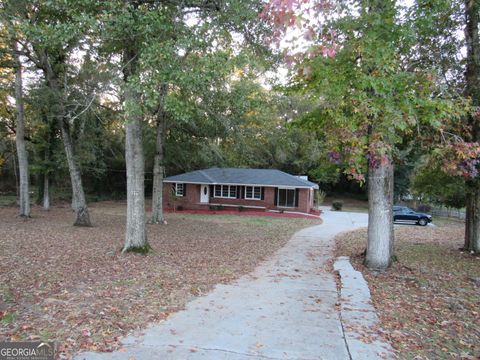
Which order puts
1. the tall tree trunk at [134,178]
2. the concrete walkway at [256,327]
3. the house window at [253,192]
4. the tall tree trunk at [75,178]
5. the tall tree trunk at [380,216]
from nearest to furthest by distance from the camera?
the concrete walkway at [256,327], the tall tree trunk at [380,216], the tall tree trunk at [134,178], the tall tree trunk at [75,178], the house window at [253,192]

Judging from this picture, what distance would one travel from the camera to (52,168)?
23.5 m

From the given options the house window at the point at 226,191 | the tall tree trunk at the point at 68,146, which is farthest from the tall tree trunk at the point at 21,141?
the house window at the point at 226,191

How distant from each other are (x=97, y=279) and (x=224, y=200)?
942 inches

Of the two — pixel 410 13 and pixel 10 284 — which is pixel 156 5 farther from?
pixel 10 284

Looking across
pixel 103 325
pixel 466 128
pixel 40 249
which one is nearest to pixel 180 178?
pixel 40 249

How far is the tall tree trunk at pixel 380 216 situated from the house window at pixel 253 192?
846 inches

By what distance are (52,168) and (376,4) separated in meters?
21.7

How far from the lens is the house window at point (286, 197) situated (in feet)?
99.6

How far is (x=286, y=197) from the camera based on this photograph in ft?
100

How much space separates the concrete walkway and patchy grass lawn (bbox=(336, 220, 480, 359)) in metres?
0.71

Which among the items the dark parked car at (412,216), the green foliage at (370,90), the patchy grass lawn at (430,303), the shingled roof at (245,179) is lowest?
the dark parked car at (412,216)

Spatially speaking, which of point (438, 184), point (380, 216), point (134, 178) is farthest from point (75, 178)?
point (438, 184)

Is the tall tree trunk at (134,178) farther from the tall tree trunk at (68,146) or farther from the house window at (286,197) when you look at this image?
the house window at (286,197)

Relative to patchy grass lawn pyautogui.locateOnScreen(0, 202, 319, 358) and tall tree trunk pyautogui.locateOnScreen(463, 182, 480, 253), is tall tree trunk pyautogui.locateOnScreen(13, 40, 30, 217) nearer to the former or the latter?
patchy grass lawn pyautogui.locateOnScreen(0, 202, 319, 358)
